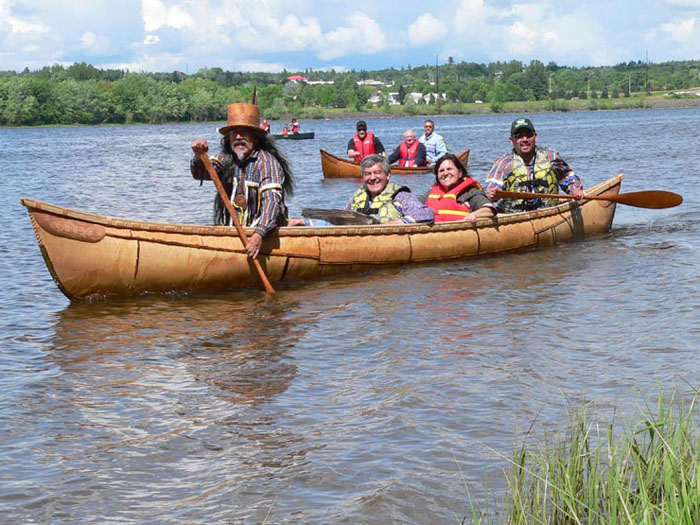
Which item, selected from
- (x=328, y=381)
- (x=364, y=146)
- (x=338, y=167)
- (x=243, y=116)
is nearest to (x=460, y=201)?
(x=243, y=116)

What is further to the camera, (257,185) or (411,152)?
(411,152)

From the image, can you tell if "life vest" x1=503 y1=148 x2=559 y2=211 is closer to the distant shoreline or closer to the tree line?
the tree line

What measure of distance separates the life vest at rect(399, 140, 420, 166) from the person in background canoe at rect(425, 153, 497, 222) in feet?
35.7

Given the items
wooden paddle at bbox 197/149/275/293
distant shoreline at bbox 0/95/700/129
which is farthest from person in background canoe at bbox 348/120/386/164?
distant shoreline at bbox 0/95/700/129

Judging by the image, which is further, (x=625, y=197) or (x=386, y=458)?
(x=625, y=197)

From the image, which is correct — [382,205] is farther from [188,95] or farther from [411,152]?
[188,95]

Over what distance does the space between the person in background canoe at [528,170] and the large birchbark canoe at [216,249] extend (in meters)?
0.37

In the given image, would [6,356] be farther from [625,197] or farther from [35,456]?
[625,197]

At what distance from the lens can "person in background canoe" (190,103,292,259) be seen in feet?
29.2

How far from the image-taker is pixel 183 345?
24.6ft

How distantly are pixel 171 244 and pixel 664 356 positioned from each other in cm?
452

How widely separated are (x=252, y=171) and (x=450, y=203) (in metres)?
2.73

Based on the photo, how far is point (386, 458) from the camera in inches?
194

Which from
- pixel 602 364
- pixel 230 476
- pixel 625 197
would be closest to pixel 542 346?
pixel 602 364
